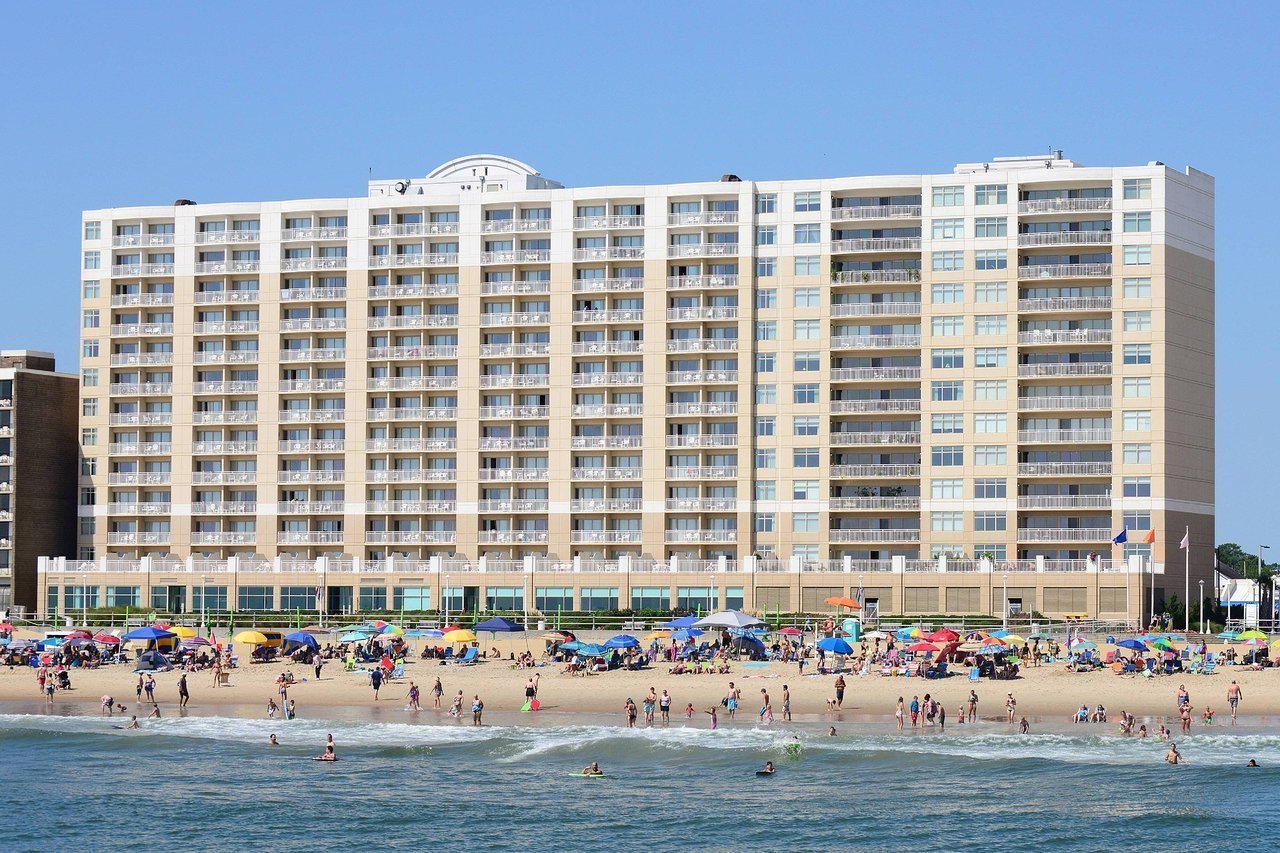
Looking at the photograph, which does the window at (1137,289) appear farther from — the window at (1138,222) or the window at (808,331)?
the window at (808,331)

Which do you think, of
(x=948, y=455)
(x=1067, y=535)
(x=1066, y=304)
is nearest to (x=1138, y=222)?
(x=1066, y=304)

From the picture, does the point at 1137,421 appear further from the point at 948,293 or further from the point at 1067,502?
the point at 948,293

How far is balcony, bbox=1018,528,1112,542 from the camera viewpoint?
12888cm

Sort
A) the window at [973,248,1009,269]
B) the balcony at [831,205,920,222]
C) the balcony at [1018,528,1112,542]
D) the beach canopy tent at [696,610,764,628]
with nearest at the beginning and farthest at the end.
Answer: the beach canopy tent at [696,610,764,628], the balcony at [1018,528,1112,542], the window at [973,248,1009,269], the balcony at [831,205,920,222]

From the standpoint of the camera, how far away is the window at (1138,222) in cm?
12988

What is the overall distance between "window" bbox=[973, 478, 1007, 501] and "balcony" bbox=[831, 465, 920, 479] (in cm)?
439

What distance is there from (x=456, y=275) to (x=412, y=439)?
42.7 ft

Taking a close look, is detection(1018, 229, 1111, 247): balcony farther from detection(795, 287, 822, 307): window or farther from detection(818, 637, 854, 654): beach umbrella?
detection(818, 637, 854, 654): beach umbrella

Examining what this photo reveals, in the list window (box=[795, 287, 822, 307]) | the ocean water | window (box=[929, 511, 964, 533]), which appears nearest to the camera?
the ocean water

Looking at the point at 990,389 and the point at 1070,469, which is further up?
the point at 990,389

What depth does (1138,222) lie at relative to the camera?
130m

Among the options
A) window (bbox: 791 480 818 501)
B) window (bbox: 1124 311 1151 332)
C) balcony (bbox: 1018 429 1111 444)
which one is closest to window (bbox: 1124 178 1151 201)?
window (bbox: 1124 311 1151 332)

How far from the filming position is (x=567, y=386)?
5384 inches

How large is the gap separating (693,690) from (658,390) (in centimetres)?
4974
